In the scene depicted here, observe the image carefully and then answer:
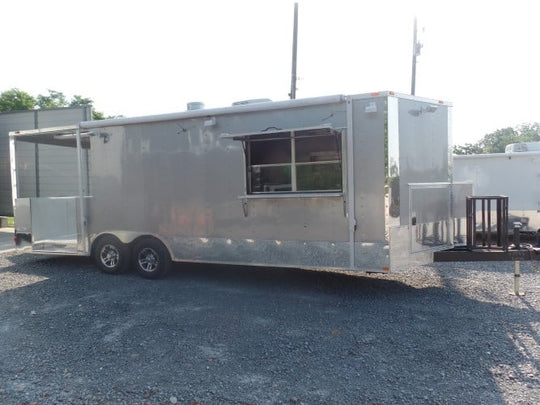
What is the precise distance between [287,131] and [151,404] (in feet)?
11.7

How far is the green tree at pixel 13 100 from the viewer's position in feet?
93.6

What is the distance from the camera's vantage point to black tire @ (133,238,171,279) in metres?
7.03

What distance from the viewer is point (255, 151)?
6305 millimetres

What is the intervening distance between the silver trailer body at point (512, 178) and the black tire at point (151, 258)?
664cm

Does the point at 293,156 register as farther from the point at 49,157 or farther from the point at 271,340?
the point at 49,157

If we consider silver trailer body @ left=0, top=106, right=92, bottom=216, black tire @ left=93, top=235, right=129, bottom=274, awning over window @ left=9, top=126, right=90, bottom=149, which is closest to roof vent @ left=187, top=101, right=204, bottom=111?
awning over window @ left=9, top=126, right=90, bottom=149

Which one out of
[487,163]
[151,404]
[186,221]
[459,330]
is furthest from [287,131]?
[487,163]

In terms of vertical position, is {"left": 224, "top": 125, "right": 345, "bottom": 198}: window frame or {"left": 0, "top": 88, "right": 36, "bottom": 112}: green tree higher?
{"left": 0, "top": 88, "right": 36, "bottom": 112}: green tree

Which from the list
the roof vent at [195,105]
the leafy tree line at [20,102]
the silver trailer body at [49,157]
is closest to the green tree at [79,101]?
the leafy tree line at [20,102]

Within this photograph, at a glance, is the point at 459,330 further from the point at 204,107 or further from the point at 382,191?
the point at 204,107

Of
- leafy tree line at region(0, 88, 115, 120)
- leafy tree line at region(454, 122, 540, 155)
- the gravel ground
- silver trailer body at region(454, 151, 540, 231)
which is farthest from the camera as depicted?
leafy tree line at region(454, 122, 540, 155)

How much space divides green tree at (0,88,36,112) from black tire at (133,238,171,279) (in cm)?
2611

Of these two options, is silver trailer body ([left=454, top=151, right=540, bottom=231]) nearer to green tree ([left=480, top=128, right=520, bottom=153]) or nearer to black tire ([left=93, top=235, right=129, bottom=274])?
black tire ([left=93, top=235, right=129, bottom=274])

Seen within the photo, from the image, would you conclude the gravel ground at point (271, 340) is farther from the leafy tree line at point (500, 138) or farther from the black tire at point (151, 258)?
the leafy tree line at point (500, 138)
